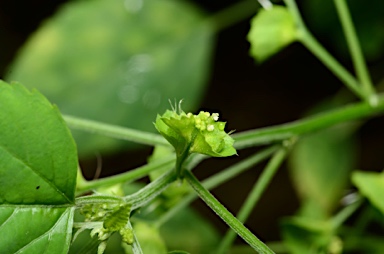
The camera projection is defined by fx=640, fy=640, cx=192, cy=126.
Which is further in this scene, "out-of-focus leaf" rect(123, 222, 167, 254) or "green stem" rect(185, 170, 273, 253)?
"out-of-focus leaf" rect(123, 222, 167, 254)

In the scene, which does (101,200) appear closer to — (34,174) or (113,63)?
(34,174)

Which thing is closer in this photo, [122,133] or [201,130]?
[201,130]

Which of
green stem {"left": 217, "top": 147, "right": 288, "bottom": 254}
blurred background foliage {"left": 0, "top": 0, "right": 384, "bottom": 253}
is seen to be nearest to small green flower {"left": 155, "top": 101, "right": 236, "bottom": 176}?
green stem {"left": 217, "top": 147, "right": 288, "bottom": 254}

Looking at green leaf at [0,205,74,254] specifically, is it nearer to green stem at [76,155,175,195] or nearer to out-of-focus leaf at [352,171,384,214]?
green stem at [76,155,175,195]

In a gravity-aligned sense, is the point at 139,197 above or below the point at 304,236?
below

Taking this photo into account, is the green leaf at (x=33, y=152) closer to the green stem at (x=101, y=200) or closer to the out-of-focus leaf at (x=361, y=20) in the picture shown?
the green stem at (x=101, y=200)

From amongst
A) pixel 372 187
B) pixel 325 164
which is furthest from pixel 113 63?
pixel 372 187

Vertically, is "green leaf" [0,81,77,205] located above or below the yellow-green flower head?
below
